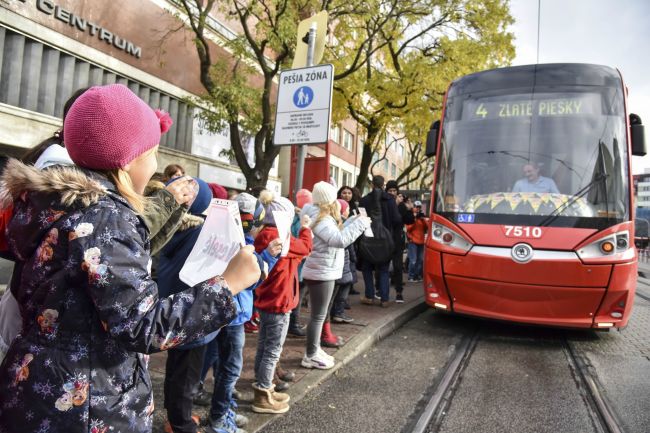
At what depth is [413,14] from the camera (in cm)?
1209

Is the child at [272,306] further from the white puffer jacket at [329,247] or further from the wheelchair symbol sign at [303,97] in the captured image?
→ the wheelchair symbol sign at [303,97]

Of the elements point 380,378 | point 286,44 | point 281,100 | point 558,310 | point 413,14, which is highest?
point 413,14

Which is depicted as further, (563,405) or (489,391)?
(489,391)

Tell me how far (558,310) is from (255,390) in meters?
3.50

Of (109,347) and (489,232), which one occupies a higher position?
(489,232)

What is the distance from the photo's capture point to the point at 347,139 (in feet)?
102

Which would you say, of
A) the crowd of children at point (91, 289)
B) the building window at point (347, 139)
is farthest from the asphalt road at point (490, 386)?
the building window at point (347, 139)

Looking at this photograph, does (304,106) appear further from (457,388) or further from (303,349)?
(457,388)

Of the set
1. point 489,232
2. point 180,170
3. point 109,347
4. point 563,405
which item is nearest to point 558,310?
Answer: point 489,232

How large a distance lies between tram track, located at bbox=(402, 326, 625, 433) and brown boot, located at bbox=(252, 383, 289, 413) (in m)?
0.88

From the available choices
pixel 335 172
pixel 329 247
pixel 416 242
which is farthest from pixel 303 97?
pixel 335 172

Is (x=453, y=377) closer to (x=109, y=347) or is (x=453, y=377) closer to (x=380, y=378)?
(x=380, y=378)

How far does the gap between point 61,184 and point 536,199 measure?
521 centimetres

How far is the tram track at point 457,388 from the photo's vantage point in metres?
3.37
